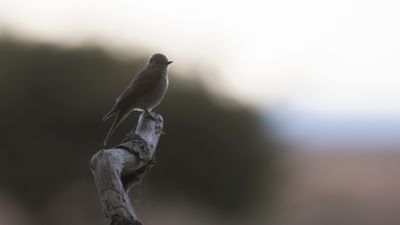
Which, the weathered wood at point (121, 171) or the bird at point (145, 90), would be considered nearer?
the weathered wood at point (121, 171)

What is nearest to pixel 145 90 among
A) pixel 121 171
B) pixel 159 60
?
pixel 159 60

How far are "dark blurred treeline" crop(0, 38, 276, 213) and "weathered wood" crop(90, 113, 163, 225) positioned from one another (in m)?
16.6

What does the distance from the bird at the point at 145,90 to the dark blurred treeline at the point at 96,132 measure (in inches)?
529

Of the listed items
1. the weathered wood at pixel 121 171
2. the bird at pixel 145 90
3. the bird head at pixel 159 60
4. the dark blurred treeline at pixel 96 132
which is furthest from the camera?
the dark blurred treeline at pixel 96 132

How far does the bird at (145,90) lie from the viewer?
6.33 metres

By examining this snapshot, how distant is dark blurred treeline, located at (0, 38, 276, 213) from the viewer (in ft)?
72.6

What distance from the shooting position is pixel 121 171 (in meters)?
3.20

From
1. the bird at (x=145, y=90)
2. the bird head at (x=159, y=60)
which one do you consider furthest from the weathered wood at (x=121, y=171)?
the bird head at (x=159, y=60)

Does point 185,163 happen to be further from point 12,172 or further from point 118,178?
point 118,178

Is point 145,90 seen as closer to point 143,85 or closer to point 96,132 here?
point 143,85

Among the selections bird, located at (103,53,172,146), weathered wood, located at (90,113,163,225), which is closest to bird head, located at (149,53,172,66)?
bird, located at (103,53,172,146)

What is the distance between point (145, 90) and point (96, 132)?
52.5 feet

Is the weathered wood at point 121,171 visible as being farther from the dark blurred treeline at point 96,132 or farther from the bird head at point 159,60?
the dark blurred treeline at point 96,132

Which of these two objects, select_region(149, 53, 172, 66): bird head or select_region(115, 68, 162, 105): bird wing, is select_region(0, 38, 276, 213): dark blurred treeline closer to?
select_region(149, 53, 172, 66): bird head
